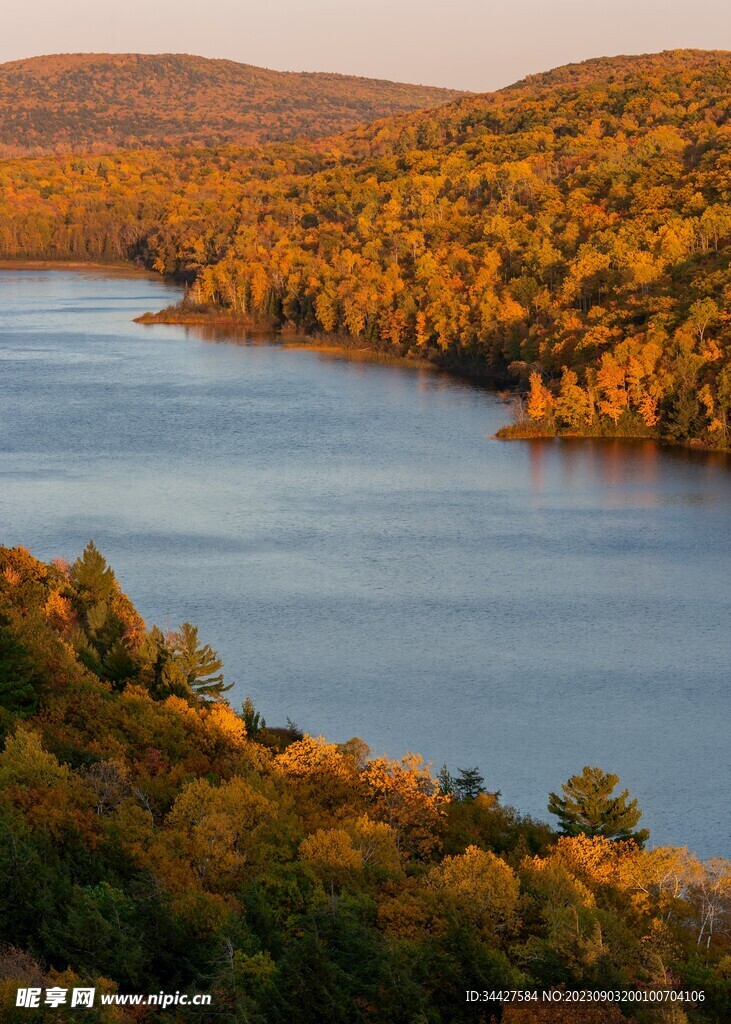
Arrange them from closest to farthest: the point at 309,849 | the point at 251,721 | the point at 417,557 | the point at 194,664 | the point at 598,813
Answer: the point at 309,849, the point at 598,813, the point at 251,721, the point at 194,664, the point at 417,557

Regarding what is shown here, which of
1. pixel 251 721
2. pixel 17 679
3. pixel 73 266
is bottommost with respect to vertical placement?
pixel 251 721

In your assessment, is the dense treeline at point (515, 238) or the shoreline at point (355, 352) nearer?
the shoreline at point (355, 352)

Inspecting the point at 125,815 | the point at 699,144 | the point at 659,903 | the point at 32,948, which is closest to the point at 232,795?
the point at 125,815

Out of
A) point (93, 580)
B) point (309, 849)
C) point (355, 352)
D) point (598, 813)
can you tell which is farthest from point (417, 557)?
point (355, 352)

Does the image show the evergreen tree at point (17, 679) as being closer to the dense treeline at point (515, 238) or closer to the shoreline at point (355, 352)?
the shoreline at point (355, 352)

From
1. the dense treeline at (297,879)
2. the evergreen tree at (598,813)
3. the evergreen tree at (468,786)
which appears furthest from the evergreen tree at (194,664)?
the evergreen tree at (598,813)

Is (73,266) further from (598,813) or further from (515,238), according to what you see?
(598,813)

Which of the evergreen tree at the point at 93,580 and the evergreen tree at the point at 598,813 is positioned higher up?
the evergreen tree at the point at 93,580

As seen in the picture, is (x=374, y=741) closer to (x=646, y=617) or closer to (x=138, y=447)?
(x=646, y=617)
